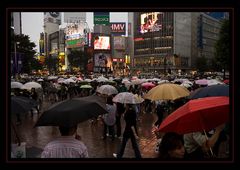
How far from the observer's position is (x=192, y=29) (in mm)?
137625

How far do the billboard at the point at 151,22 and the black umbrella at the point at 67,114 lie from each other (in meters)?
124

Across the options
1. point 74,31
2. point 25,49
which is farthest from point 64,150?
point 74,31

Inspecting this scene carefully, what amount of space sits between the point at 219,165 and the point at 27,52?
50777mm

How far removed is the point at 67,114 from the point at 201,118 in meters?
1.74

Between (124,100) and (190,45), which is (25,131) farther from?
(190,45)

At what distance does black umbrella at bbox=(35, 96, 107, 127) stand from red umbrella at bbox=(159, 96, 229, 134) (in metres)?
1.21

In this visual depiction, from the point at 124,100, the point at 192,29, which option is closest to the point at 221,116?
the point at 124,100

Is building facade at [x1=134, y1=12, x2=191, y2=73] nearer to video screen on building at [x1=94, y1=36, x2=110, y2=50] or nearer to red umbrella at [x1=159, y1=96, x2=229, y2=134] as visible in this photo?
video screen on building at [x1=94, y1=36, x2=110, y2=50]

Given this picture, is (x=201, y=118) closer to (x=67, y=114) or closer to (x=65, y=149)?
(x=65, y=149)

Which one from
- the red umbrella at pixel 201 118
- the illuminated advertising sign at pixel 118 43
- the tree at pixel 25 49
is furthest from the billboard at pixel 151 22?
the red umbrella at pixel 201 118

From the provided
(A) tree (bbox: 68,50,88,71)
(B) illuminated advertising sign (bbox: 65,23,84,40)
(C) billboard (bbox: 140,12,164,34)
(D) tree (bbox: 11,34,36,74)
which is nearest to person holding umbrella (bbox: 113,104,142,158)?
(D) tree (bbox: 11,34,36,74)

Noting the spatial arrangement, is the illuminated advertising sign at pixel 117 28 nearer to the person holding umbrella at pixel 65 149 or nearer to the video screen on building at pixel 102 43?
the video screen on building at pixel 102 43

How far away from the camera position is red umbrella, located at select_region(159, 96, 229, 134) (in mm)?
3891
